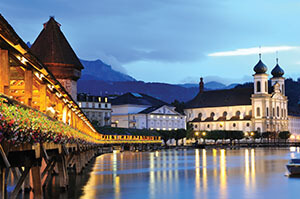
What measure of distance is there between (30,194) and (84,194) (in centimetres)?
343

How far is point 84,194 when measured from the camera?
102 ft

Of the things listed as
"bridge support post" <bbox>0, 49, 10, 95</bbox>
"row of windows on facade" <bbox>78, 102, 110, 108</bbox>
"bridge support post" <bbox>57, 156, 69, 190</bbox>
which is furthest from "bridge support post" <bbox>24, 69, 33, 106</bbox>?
"row of windows on facade" <bbox>78, 102, 110, 108</bbox>

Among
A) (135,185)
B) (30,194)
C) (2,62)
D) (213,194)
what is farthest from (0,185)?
(135,185)

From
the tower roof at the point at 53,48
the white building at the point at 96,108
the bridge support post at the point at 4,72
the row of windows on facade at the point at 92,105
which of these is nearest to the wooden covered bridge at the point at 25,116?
the bridge support post at the point at 4,72

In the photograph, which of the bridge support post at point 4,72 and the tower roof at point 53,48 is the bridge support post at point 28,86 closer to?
the bridge support post at point 4,72

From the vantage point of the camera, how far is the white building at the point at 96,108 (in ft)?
547

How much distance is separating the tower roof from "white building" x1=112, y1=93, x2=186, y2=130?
360 ft

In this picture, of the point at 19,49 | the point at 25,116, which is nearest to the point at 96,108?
the point at 19,49

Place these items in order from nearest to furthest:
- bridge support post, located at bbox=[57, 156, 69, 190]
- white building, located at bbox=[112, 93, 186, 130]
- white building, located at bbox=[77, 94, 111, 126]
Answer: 1. bridge support post, located at bbox=[57, 156, 69, 190]
2. white building, located at bbox=[77, 94, 111, 126]
3. white building, located at bbox=[112, 93, 186, 130]

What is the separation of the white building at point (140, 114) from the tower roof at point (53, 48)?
110 metres

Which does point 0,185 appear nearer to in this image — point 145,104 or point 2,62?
point 2,62

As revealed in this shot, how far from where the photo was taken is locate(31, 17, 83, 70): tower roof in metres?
69.8

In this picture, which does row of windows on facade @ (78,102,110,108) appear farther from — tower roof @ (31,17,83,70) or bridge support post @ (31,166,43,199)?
bridge support post @ (31,166,43,199)

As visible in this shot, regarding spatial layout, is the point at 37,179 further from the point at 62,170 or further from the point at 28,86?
the point at 62,170
